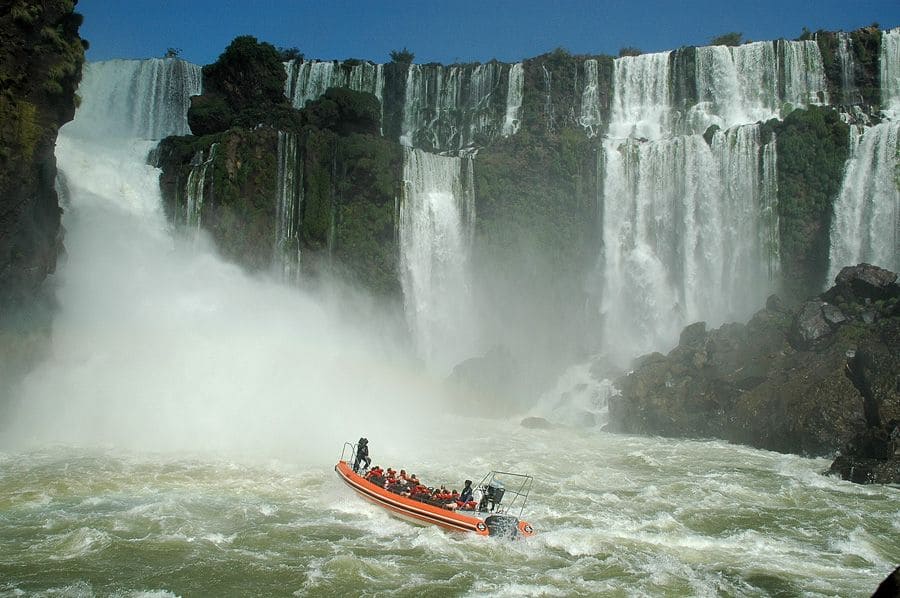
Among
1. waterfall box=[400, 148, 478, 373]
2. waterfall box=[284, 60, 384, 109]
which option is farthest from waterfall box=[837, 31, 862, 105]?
waterfall box=[284, 60, 384, 109]

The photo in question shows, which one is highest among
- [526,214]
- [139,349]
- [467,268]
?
[526,214]

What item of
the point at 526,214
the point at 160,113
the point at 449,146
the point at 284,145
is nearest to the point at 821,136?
the point at 526,214

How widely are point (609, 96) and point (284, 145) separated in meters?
20.2

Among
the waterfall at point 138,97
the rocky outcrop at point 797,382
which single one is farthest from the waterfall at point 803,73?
the waterfall at point 138,97

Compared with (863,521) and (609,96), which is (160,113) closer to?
(609,96)

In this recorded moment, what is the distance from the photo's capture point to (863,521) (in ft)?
53.3

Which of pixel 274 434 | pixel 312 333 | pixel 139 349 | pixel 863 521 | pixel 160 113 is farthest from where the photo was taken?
pixel 160 113

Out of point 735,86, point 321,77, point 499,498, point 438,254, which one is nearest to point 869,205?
point 735,86

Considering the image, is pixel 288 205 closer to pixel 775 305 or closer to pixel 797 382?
pixel 775 305

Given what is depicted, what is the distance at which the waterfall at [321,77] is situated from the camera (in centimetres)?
4372

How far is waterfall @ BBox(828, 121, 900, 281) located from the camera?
99.5 feet

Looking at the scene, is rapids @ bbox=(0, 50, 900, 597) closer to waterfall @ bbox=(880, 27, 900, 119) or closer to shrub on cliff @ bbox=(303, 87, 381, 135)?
shrub on cliff @ bbox=(303, 87, 381, 135)

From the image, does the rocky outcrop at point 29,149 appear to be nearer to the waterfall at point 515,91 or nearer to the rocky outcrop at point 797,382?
the rocky outcrop at point 797,382

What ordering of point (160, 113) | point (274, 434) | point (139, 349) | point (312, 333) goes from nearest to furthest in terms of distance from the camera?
1. point (274, 434)
2. point (139, 349)
3. point (312, 333)
4. point (160, 113)
